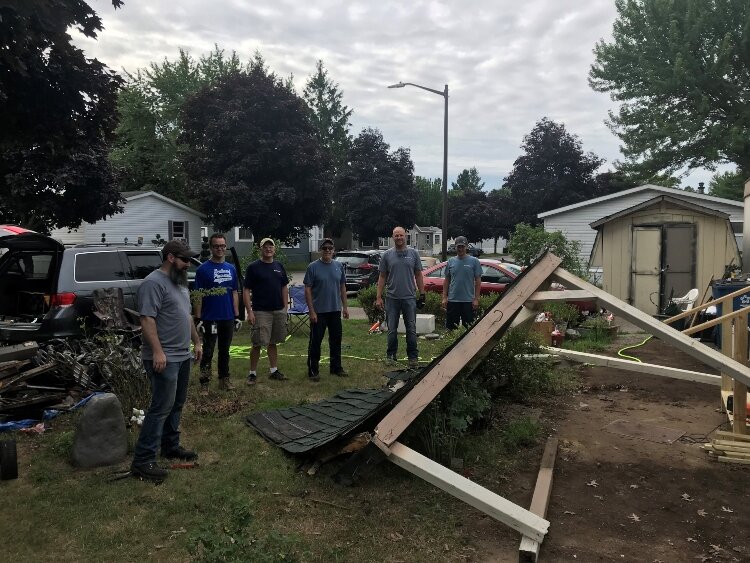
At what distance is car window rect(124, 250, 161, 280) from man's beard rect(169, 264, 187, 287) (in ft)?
12.5

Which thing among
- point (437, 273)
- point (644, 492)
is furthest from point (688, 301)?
point (644, 492)

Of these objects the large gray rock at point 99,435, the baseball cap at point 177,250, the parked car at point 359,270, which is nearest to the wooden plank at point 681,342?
the baseball cap at point 177,250

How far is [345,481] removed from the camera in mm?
3980

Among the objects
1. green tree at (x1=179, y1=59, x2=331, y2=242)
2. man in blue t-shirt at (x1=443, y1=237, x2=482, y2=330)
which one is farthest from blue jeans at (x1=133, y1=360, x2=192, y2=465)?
green tree at (x1=179, y1=59, x2=331, y2=242)

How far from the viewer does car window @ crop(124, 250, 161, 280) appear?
24.9 ft

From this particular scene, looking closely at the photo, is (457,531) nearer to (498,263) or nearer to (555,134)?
(498,263)

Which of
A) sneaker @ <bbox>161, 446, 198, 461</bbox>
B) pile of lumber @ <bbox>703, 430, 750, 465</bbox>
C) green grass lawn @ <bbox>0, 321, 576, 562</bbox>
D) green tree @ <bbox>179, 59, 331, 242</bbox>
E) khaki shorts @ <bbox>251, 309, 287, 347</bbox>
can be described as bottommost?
green grass lawn @ <bbox>0, 321, 576, 562</bbox>

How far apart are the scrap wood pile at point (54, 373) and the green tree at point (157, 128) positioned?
32664mm

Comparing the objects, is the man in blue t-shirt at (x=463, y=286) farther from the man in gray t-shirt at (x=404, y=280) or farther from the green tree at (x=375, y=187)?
the green tree at (x=375, y=187)

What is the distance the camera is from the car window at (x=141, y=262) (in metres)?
7.60

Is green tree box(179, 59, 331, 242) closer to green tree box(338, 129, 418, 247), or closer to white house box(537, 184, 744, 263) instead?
green tree box(338, 129, 418, 247)

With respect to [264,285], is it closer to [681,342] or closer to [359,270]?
[681,342]

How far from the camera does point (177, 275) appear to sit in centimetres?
414

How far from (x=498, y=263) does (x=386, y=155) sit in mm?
31543
